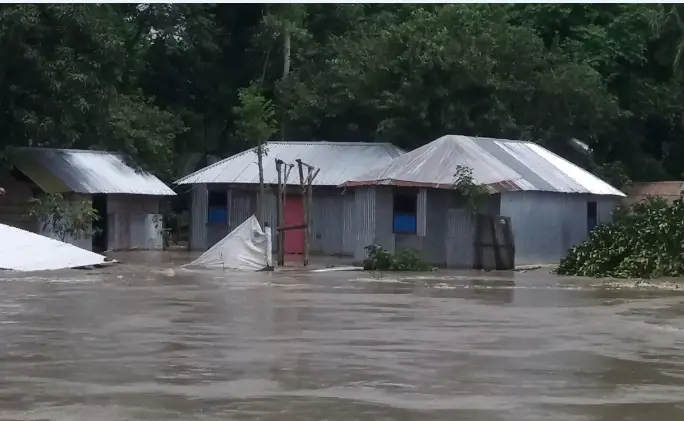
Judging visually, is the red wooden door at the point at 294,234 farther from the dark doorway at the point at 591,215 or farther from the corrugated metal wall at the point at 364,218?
the dark doorway at the point at 591,215

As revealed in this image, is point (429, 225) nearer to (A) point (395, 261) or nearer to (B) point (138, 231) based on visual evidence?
(A) point (395, 261)

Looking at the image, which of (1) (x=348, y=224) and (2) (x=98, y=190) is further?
(2) (x=98, y=190)

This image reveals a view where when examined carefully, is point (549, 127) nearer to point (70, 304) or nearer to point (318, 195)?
point (318, 195)

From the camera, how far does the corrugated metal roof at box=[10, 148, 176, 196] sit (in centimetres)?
3541

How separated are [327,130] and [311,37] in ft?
21.4

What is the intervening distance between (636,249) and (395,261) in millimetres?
5675

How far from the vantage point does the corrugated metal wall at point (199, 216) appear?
3581cm

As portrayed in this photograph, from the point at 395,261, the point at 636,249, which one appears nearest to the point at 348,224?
the point at 395,261

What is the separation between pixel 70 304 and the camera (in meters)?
17.0

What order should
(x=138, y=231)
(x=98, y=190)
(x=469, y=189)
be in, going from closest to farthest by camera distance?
(x=469, y=189) < (x=98, y=190) < (x=138, y=231)

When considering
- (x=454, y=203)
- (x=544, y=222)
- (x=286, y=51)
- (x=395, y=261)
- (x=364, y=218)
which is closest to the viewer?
(x=395, y=261)

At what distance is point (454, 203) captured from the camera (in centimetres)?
2861

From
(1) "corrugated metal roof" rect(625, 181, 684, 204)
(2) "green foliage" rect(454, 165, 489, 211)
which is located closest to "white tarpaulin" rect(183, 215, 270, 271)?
(2) "green foliage" rect(454, 165, 489, 211)

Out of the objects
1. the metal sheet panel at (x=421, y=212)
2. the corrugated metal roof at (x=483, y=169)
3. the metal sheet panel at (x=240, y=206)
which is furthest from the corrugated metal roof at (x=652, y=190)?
the metal sheet panel at (x=240, y=206)
